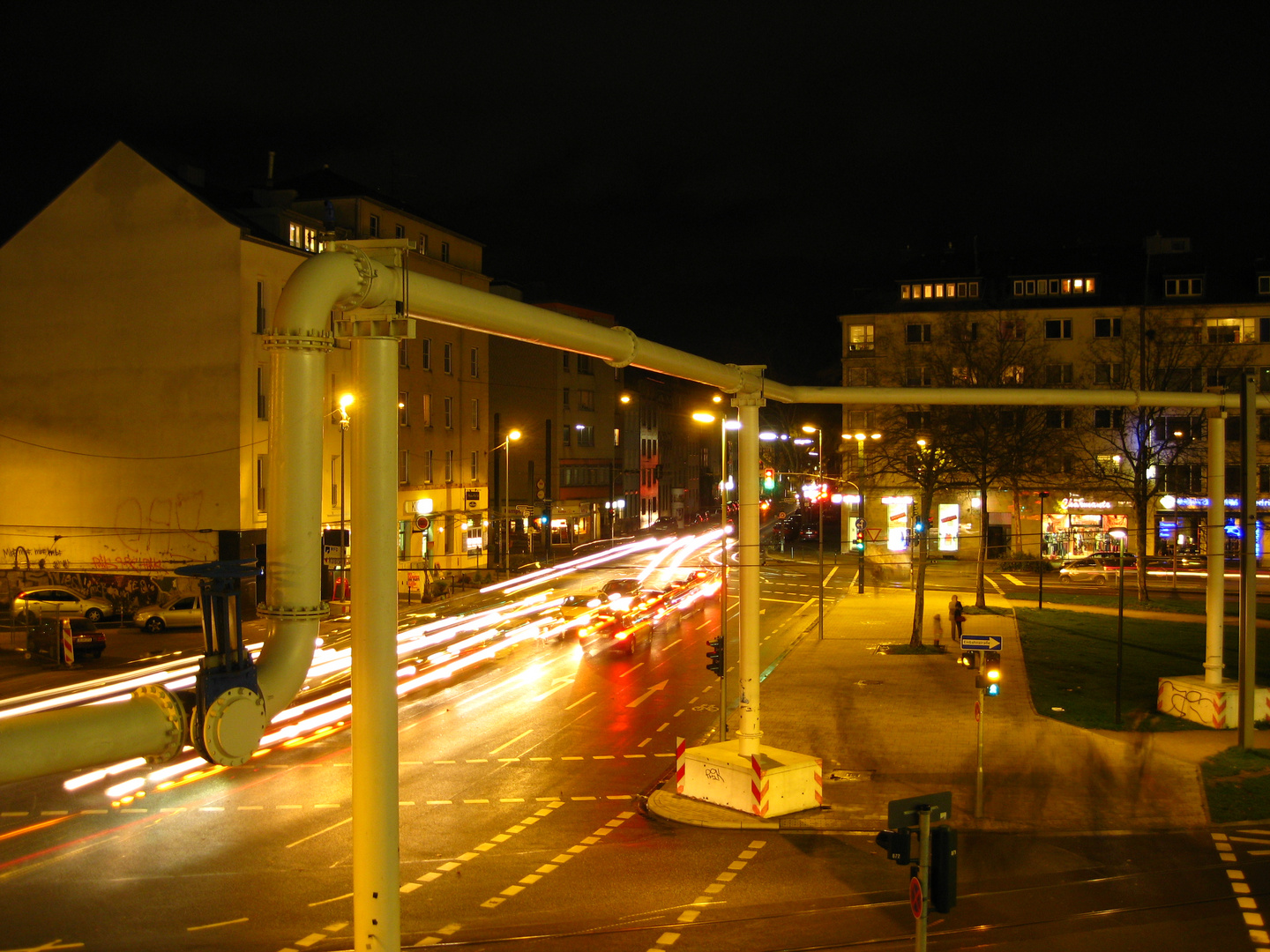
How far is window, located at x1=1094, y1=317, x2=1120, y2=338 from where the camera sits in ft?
208

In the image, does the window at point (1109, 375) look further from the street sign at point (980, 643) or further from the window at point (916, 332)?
the street sign at point (980, 643)

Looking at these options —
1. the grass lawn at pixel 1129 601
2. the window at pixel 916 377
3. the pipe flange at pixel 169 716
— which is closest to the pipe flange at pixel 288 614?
the pipe flange at pixel 169 716

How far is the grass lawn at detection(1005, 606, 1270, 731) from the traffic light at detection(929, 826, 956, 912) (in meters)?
15.7

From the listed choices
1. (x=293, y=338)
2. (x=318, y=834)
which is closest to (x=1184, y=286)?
(x=318, y=834)

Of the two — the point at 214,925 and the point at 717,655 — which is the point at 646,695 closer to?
the point at 717,655

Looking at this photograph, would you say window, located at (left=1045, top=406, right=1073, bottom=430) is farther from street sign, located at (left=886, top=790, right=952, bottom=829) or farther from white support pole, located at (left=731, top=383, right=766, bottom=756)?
street sign, located at (left=886, top=790, right=952, bottom=829)

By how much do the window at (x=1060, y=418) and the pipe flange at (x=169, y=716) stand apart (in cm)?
5527

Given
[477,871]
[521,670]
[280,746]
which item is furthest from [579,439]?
[477,871]

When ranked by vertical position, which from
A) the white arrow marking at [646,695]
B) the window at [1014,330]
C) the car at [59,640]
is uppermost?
the window at [1014,330]

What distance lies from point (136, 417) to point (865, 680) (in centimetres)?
3120

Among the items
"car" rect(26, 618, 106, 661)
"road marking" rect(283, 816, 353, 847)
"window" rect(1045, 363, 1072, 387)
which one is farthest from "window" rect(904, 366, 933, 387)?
"road marking" rect(283, 816, 353, 847)

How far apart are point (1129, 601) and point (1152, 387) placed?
9616 mm

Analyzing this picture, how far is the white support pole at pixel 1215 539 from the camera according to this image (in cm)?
2119

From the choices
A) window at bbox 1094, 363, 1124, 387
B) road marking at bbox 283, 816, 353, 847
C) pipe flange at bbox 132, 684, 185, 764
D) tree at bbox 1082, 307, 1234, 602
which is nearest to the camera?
pipe flange at bbox 132, 684, 185, 764
